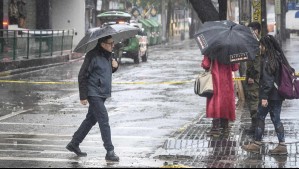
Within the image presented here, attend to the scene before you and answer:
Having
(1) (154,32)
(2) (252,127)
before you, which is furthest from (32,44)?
(1) (154,32)

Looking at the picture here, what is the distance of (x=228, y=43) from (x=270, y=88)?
5.62 ft

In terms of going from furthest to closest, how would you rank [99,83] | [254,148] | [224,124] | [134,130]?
[134,130], [224,124], [254,148], [99,83]

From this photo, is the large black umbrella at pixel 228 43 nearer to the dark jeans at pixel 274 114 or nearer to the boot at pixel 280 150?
the dark jeans at pixel 274 114

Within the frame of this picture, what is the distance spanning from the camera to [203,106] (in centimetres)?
1719

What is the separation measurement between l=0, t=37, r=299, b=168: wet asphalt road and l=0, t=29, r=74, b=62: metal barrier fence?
4473 mm

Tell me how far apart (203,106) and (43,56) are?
1624 cm

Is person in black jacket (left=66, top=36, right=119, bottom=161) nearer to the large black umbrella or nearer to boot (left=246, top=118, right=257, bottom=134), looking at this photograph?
the large black umbrella

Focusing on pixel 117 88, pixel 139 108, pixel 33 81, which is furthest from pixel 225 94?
pixel 33 81

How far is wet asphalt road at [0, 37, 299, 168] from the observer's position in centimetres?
1016

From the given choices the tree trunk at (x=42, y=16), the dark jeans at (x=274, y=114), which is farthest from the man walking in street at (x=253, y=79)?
the tree trunk at (x=42, y=16)

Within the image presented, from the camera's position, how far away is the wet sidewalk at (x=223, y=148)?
32.5 ft

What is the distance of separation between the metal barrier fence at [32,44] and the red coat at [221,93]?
639 inches

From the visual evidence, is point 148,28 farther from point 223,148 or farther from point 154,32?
point 223,148

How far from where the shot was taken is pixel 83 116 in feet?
49.9
